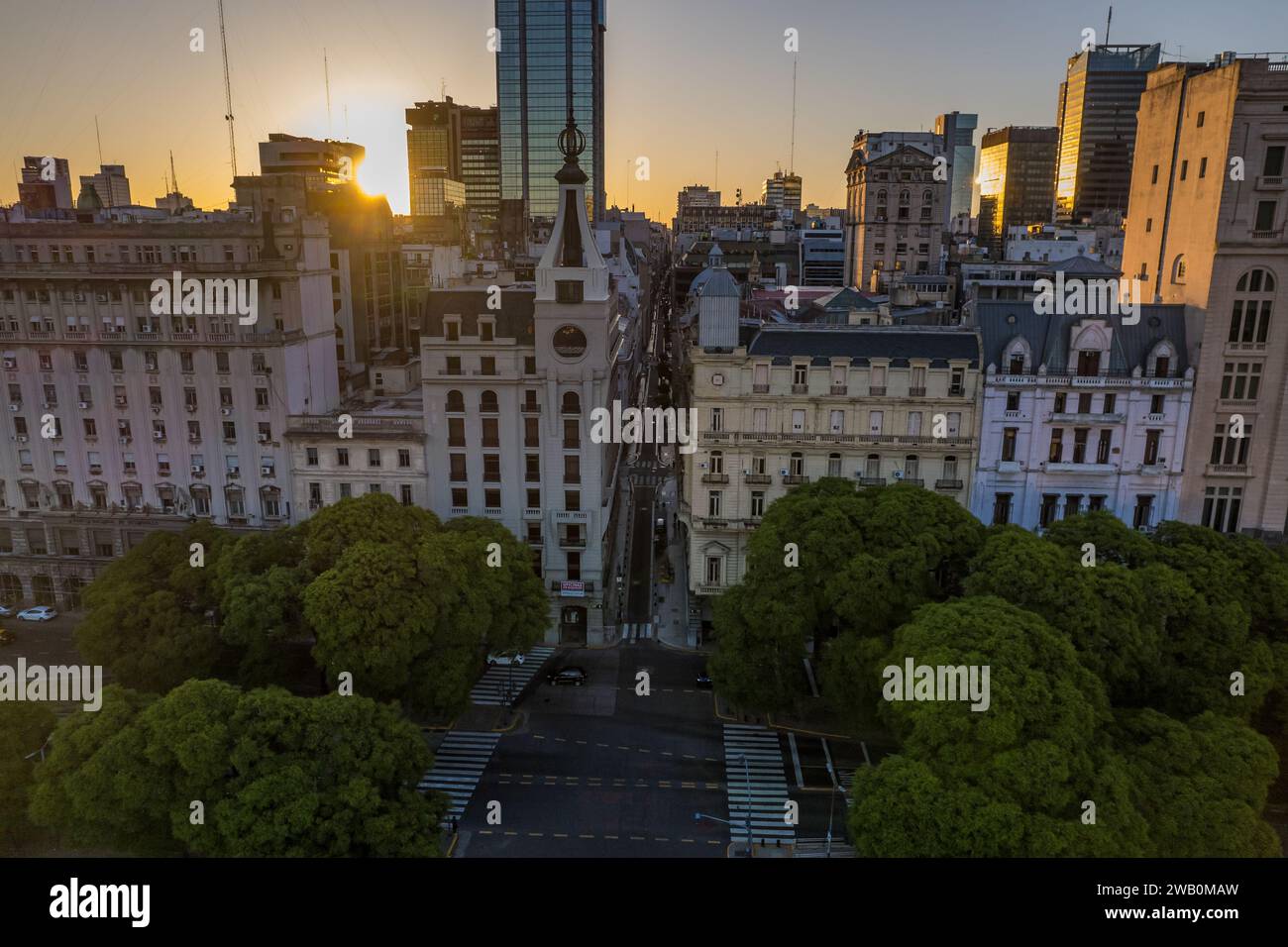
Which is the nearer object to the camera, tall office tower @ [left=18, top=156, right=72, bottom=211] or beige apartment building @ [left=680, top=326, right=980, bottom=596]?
beige apartment building @ [left=680, top=326, right=980, bottom=596]

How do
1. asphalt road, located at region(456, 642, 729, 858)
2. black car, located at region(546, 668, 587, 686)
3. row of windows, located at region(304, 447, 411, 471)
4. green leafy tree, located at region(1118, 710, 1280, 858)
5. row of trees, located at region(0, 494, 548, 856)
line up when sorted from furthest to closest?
row of windows, located at region(304, 447, 411, 471) < black car, located at region(546, 668, 587, 686) < asphalt road, located at region(456, 642, 729, 858) < row of trees, located at region(0, 494, 548, 856) < green leafy tree, located at region(1118, 710, 1280, 858)

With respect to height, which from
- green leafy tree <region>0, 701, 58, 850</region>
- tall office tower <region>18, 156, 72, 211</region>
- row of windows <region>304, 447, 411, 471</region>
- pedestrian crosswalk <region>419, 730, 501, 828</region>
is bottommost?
pedestrian crosswalk <region>419, 730, 501, 828</region>

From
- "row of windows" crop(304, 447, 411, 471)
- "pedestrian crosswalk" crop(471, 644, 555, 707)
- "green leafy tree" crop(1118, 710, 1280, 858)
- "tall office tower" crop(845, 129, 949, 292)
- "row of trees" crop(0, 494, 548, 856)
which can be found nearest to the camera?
"green leafy tree" crop(1118, 710, 1280, 858)

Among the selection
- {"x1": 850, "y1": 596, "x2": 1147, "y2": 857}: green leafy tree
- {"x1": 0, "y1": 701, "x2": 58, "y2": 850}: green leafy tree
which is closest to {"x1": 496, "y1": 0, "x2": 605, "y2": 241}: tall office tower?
{"x1": 0, "y1": 701, "x2": 58, "y2": 850}: green leafy tree

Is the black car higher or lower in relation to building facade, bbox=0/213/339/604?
lower

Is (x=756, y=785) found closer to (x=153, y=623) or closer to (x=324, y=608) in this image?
(x=324, y=608)

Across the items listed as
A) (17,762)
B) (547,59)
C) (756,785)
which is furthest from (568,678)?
(547,59)

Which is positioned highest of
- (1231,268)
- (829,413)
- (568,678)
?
(1231,268)

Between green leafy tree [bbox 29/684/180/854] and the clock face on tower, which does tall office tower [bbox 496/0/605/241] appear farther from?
green leafy tree [bbox 29/684/180/854]
